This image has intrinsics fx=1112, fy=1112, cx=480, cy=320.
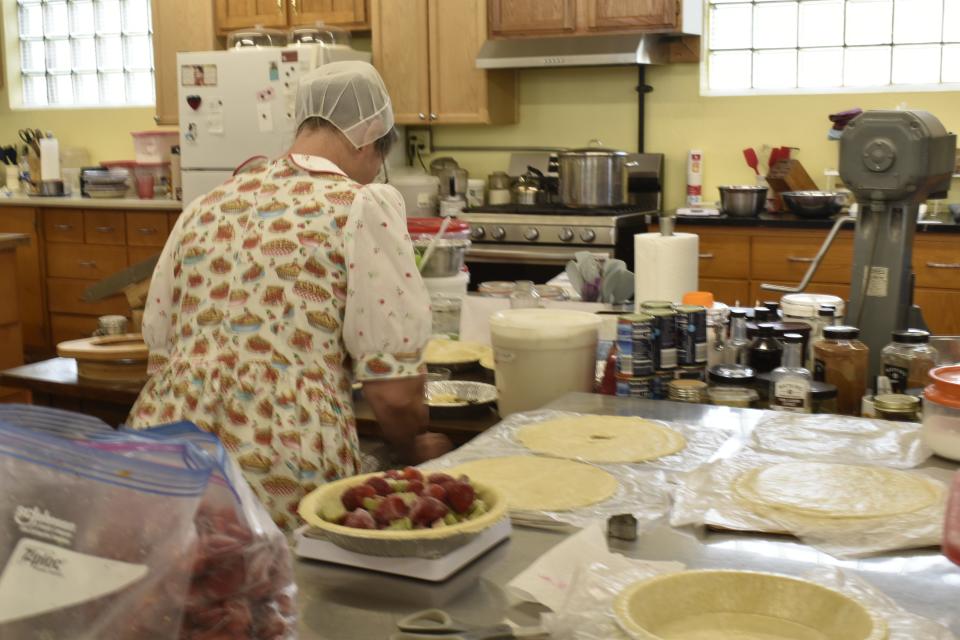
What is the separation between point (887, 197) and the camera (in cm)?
247

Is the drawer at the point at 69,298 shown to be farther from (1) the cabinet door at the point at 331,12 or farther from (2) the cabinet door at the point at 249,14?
(1) the cabinet door at the point at 331,12

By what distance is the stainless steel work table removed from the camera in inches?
47.1

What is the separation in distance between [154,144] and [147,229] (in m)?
0.62

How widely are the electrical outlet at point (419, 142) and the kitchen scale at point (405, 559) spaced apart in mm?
5148

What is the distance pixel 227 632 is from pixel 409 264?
131 cm

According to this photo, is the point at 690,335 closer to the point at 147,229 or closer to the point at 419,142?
the point at 419,142

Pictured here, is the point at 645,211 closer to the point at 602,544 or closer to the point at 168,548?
the point at 602,544

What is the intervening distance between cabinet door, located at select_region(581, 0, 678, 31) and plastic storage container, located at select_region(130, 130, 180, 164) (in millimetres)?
2721

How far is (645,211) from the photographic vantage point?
5.58m

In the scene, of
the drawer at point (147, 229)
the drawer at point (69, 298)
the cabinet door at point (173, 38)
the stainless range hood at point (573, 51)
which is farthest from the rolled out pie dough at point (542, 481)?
the drawer at point (69, 298)

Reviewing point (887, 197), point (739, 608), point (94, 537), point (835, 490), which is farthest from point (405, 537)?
point (887, 197)

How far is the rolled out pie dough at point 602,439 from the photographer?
1810 millimetres

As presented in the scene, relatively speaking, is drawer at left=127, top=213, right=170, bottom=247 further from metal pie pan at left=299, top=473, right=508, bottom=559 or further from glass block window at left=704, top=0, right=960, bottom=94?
metal pie pan at left=299, top=473, right=508, bottom=559

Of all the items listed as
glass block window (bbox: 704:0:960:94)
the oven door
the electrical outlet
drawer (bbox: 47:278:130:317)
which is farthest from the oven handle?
drawer (bbox: 47:278:130:317)
